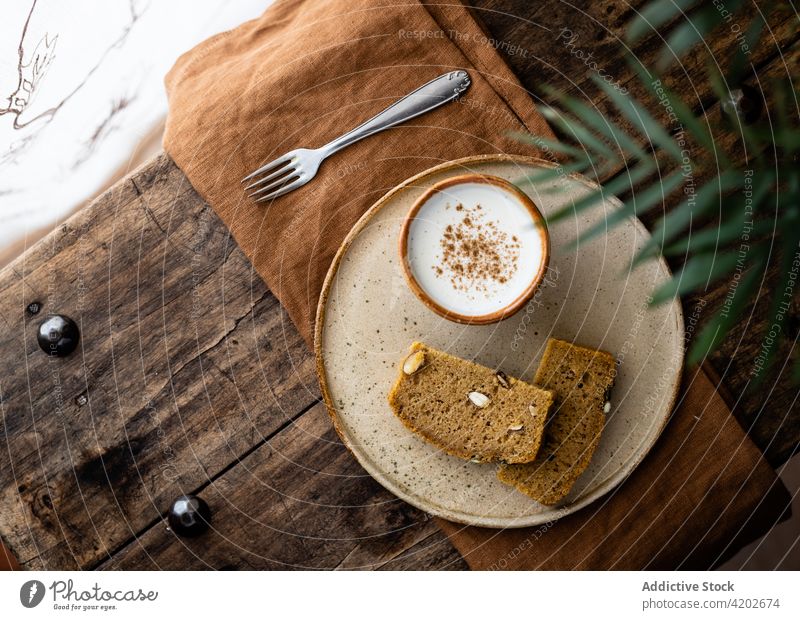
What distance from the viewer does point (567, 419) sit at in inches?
27.5

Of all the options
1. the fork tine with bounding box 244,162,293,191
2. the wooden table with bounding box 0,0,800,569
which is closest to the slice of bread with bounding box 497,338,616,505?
the wooden table with bounding box 0,0,800,569

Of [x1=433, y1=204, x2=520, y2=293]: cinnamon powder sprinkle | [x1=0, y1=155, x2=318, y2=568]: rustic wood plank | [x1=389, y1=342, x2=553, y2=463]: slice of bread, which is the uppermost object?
[x1=0, y1=155, x2=318, y2=568]: rustic wood plank

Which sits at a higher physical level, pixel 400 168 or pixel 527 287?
pixel 400 168

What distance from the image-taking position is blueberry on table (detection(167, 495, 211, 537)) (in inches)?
29.3

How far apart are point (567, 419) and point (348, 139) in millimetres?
388

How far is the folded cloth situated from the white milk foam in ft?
0.26

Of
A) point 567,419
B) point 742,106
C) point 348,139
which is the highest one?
point 348,139

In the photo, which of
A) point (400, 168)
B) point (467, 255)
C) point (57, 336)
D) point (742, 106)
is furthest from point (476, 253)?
point (57, 336)

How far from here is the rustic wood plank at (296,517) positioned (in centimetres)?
74

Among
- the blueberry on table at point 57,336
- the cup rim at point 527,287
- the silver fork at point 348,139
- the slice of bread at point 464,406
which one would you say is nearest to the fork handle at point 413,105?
the silver fork at point 348,139

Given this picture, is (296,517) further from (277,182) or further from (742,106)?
(742,106)

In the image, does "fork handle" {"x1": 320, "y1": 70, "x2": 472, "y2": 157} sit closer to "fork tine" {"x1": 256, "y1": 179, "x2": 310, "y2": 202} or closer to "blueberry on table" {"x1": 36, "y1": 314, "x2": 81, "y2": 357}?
"fork tine" {"x1": 256, "y1": 179, "x2": 310, "y2": 202}

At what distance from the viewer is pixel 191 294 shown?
764 mm
